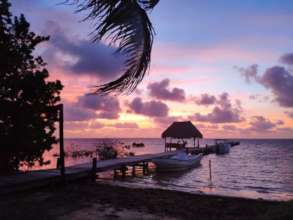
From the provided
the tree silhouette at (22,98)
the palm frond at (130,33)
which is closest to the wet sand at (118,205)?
the tree silhouette at (22,98)

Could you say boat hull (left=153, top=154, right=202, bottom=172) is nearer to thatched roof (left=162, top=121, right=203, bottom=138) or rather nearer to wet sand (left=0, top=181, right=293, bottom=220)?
wet sand (left=0, top=181, right=293, bottom=220)

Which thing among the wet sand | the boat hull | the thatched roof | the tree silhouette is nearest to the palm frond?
the wet sand

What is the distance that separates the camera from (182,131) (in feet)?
165

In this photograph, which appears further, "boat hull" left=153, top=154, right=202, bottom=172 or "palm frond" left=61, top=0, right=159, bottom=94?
"boat hull" left=153, top=154, right=202, bottom=172

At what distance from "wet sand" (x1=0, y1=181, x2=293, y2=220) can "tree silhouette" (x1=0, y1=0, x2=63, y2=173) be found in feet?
6.08

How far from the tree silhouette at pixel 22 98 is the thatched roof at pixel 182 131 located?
121 feet

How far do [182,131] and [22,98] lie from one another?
38548mm

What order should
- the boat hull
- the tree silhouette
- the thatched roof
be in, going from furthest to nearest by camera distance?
the thatched roof < the boat hull < the tree silhouette

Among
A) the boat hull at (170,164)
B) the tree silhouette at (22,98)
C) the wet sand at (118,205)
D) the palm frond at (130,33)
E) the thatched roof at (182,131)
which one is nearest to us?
the palm frond at (130,33)

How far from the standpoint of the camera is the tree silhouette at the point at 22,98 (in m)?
12.9

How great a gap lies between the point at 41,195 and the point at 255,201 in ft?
28.2

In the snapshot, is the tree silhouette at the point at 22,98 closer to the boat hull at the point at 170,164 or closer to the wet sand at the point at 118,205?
the wet sand at the point at 118,205

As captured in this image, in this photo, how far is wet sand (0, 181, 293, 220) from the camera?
33.0 ft

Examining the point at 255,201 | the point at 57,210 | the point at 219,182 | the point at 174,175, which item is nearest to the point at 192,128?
the point at 174,175
